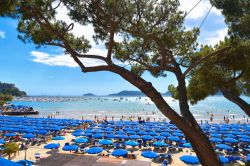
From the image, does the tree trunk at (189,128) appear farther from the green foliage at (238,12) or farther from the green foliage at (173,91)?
the green foliage at (173,91)

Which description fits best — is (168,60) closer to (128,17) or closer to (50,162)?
(128,17)

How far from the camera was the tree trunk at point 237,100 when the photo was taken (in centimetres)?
995

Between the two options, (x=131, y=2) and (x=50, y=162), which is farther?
(x=50, y=162)

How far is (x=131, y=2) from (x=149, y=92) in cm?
354

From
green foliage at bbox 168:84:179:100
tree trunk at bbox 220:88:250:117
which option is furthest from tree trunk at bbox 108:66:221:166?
green foliage at bbox 168:84:179:100

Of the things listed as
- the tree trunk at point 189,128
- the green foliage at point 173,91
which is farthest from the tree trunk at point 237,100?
the tree trunk at point 189,128

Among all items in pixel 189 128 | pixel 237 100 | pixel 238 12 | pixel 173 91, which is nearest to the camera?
pixel 189 128

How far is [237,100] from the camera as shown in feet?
34.6

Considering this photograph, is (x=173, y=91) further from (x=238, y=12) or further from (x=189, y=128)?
(x=189, y=128)

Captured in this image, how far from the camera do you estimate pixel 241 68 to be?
404 inches

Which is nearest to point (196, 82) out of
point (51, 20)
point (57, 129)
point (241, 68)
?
point (241, 68)

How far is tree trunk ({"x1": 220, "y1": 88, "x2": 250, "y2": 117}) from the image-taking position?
995cm

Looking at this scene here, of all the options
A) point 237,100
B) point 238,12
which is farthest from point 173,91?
point 238,12

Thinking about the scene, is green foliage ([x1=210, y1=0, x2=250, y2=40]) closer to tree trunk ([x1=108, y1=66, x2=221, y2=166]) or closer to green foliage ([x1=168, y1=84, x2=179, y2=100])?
tree trunk ([x1=108, y1=66, x2=221, y2=166])
